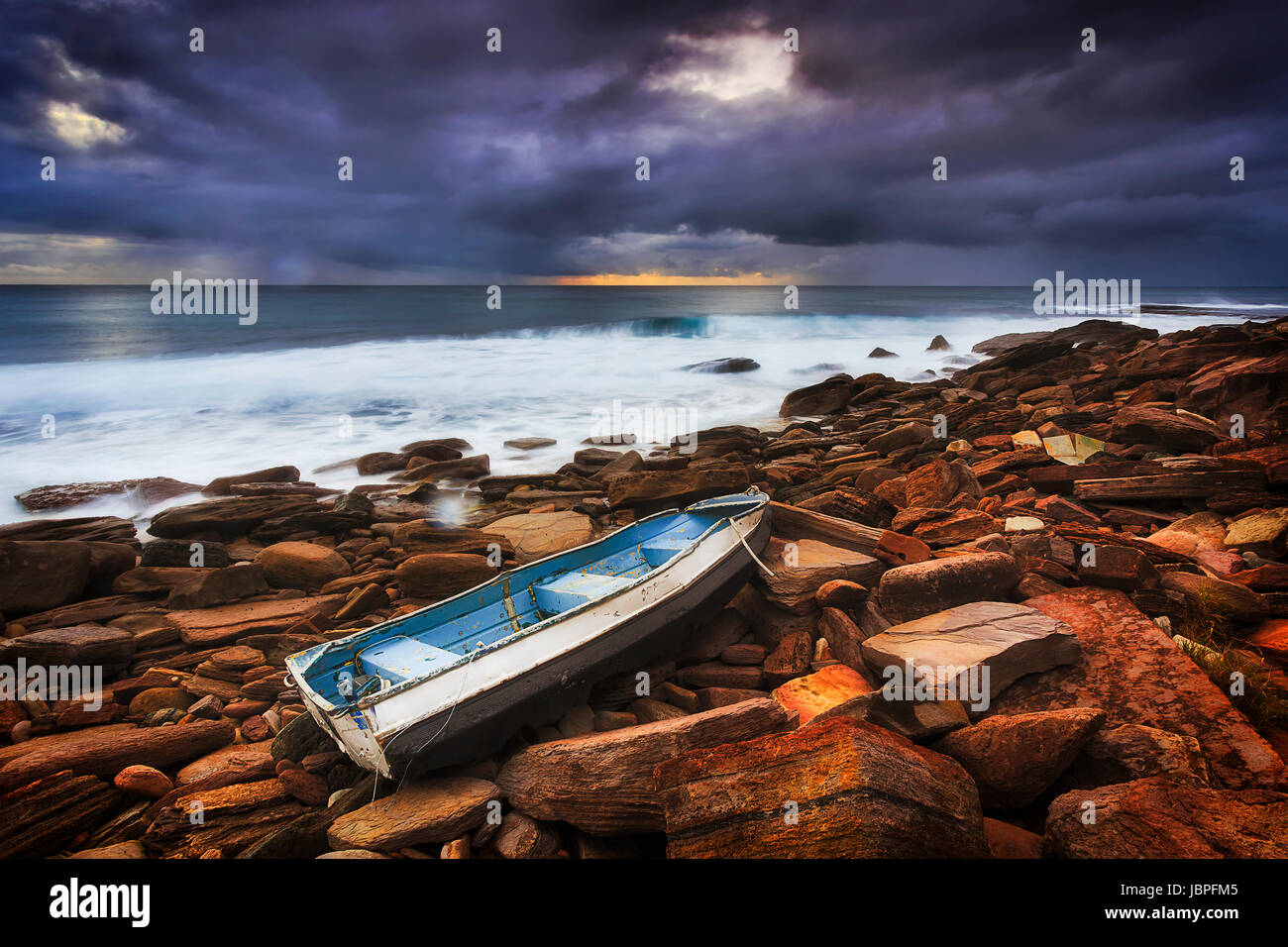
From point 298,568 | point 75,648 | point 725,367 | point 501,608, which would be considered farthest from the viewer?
point 725,367

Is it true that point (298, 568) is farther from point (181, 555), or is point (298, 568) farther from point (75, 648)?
point (75, 648)

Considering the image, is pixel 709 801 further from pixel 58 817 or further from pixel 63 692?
pixel 63 692

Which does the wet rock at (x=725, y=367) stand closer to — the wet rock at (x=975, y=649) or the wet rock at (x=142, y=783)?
the wet rock at (x=975, y=649)

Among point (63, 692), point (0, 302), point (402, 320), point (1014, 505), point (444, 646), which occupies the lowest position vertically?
point (63, 692)

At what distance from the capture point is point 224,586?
782cm

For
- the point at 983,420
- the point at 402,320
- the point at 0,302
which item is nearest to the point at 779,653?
the point at 983,420

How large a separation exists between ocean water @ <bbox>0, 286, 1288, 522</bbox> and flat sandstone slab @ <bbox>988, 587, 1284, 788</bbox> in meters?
11.5

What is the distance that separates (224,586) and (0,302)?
317ft

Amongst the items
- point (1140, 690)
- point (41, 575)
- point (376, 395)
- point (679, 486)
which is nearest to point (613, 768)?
point (1140, 690)

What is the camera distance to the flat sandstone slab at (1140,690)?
4.03 m

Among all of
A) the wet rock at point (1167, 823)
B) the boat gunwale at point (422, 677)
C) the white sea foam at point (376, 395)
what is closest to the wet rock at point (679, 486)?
the boat gunwale at point (422, 677)

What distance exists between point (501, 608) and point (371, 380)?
84.2 ft

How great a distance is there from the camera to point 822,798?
336cm

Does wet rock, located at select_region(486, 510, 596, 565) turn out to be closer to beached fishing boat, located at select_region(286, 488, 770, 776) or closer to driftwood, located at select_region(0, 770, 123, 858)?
beached fishing boat, located at select_region(286, 488, 770, 776)
